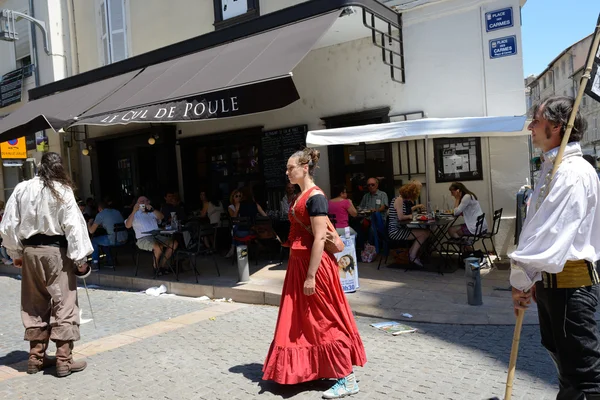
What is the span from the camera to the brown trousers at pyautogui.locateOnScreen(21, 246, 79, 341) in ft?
14.0

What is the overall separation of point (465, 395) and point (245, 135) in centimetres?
869

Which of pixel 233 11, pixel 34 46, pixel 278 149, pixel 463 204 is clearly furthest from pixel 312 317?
pixel 34 46

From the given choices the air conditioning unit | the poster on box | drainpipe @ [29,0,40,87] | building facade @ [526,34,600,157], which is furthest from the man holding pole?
building facade @ [526,34,600,157]

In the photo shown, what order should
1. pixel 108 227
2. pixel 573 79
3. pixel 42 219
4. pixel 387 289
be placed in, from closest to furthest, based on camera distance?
1. pixel 42 219
2. pixel 387 289
3. pixel 108 227
4. pixel 573 79

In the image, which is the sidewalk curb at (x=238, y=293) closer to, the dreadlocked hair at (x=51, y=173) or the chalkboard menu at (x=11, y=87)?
the dreadlocked hair at (x=51, y=173)

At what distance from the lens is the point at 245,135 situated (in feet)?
37.0

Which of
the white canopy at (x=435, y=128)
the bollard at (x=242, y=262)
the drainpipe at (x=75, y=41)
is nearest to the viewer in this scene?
the white canopy at (x=435, y=128)

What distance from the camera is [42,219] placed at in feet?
13.9

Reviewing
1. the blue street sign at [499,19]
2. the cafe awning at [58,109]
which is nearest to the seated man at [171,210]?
the cafe awning at [58,109]

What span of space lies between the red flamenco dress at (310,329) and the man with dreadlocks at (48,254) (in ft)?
6.39

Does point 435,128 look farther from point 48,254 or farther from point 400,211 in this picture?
point 48,254

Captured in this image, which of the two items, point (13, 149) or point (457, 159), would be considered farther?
point (13, 149)

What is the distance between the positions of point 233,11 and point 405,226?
645cm

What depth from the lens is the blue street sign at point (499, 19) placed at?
26.5 ft
